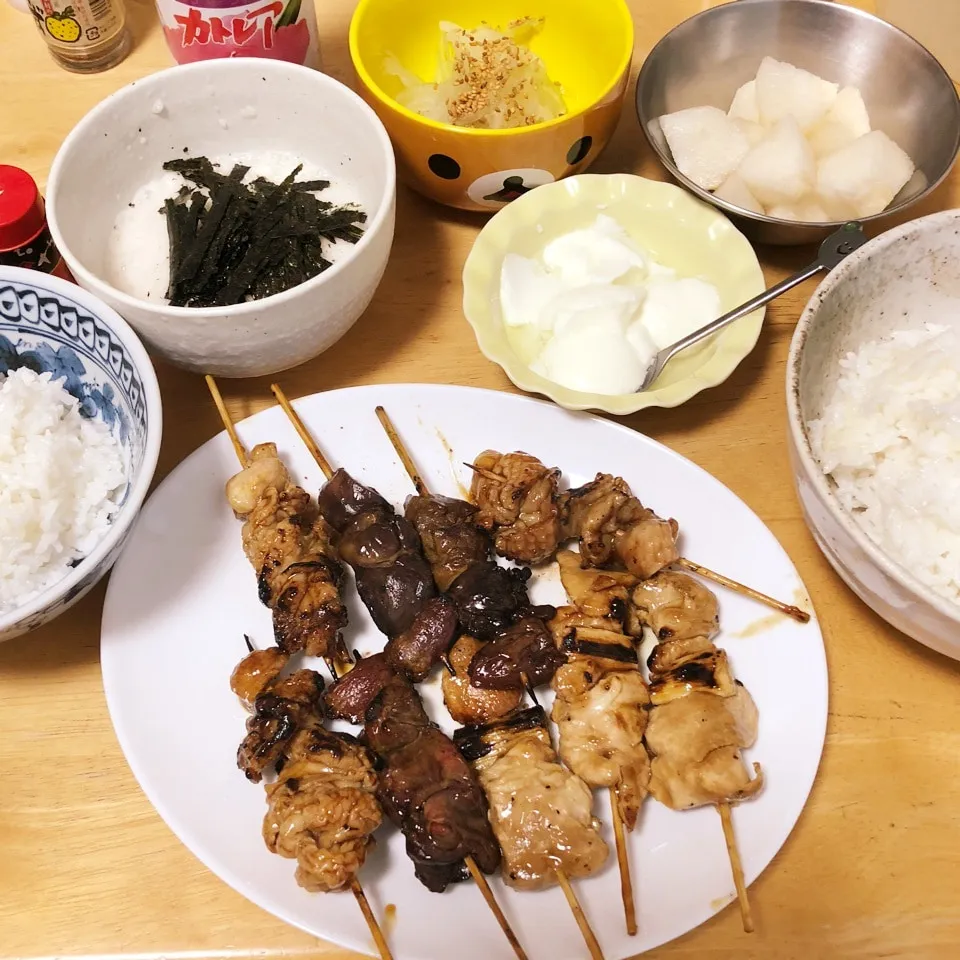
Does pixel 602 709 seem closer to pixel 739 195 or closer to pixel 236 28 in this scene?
pixel 739 195

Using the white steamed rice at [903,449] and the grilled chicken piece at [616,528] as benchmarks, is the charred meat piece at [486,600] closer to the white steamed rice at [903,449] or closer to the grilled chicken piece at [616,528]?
the grilled chicken piece at [616,528]

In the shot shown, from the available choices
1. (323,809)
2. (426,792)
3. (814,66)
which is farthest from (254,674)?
(814,66)

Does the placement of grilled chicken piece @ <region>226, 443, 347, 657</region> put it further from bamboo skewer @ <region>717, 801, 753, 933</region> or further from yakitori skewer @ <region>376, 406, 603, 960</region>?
bamboo skewer @ <region>717, 801, 753, 933</region>

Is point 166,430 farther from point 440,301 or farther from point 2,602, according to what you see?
point 440,301

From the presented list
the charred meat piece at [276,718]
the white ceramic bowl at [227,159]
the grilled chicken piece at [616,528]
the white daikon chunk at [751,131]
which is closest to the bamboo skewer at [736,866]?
the grilled chicken piece at [616,528]

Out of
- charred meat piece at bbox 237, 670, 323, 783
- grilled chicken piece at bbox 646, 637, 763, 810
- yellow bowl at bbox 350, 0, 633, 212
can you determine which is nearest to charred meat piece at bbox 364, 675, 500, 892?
charred meat piece at bbox 237, 670, 323, 783

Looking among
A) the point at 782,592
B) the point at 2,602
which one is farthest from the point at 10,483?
the point at 782,592
